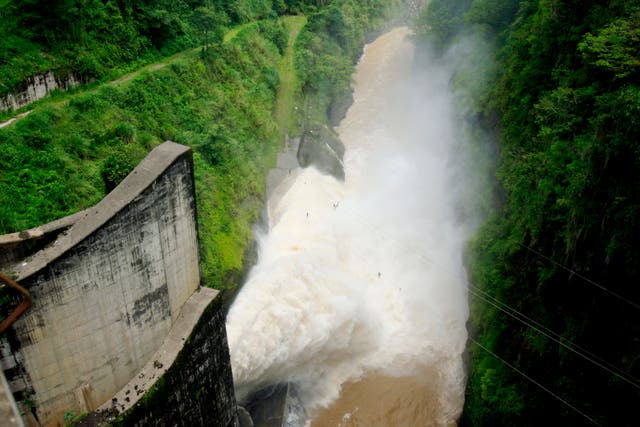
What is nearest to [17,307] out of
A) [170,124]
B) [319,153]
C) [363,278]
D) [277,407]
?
[277,407]

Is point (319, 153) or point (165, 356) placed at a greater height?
point (319, 153)

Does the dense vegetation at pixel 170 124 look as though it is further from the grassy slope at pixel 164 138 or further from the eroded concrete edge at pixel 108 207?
the eroded concrete edge at pixel 108 207

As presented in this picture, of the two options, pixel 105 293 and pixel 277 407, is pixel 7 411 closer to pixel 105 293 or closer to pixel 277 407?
pixel 105 293

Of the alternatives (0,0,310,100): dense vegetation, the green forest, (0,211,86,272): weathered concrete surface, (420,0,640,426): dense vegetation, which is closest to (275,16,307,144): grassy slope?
the green forest

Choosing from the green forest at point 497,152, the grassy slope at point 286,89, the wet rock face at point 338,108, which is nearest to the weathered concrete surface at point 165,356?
the green forest at point 497,152

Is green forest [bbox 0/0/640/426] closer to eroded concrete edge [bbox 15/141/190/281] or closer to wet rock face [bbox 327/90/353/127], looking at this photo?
wet rock face [bbox 327/90/353/127]
